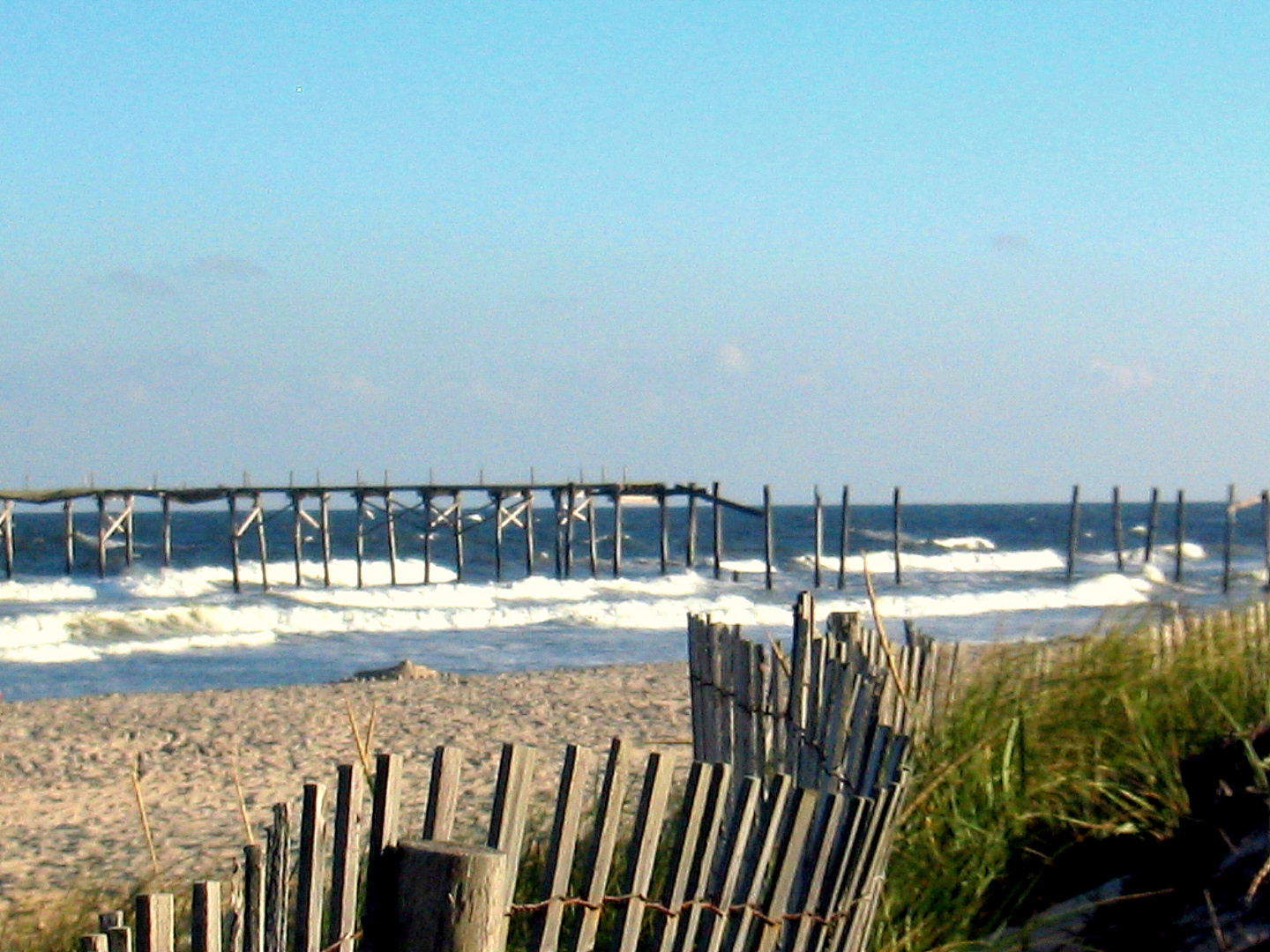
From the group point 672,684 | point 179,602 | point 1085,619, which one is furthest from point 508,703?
point 179,602

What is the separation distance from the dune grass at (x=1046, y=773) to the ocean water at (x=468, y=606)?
37 cm

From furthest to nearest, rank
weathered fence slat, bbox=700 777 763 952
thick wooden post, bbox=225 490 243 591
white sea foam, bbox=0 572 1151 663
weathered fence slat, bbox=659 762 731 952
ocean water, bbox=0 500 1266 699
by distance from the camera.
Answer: thick wooden post, bbox=225 490 243 591
white sea foam, bbox=0 572 1151 663
ocean water, bbox=0 500 1266 699
weathered fence slat, bbox=700 777 763 952
weathered fence slat, bbox=659 762 731 952

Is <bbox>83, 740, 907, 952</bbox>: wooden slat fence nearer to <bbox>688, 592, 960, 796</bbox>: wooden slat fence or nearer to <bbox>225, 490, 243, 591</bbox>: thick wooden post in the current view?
<bbox>688, 592, 960, 796</bbox>: wooden slat fence

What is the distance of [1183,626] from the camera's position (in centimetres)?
628

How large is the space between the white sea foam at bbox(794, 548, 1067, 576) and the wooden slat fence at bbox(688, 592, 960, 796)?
1701 inches

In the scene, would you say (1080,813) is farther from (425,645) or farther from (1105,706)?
(425,645)

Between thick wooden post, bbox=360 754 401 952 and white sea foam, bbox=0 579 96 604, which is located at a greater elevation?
thick wooden post, bbox=360 754 401 952

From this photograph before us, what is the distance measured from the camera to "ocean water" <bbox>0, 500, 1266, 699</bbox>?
68.4 ft

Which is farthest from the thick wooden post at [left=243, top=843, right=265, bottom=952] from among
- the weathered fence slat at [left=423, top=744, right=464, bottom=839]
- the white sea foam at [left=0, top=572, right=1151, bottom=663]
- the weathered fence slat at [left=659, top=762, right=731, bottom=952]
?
the white sea foam at [left=0, top=572, right=1151, bottom=663]

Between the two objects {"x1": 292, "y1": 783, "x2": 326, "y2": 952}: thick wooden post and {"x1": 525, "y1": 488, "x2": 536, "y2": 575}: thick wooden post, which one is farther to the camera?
{"x1": 525, "y1": 488, "x2": 536, "y2": 575}: thick wooden post

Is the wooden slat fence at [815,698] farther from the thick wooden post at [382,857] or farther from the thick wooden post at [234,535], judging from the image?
the thick wooden post at [234,535]

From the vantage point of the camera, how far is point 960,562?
51.8 meters

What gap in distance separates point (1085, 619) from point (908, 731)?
72.7 ft

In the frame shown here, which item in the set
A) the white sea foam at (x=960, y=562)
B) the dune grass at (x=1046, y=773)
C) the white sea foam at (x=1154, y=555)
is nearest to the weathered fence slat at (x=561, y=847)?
the dune grass at (x=1046, y=773)
